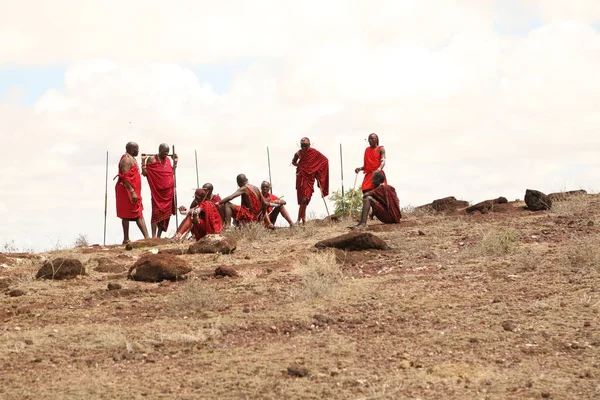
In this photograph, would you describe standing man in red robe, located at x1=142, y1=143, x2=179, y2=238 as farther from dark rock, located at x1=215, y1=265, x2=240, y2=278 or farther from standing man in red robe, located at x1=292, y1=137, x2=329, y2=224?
dark rock, located at x1=215, y1=265, x2=240, y2=278

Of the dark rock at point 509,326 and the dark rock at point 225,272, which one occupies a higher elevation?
the dark rock at point 225,272

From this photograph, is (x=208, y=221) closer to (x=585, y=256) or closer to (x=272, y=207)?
(x=272, y=207)

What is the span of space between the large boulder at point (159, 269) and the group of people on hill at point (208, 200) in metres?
3.99

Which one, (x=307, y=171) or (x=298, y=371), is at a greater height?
(x=307, y=171)

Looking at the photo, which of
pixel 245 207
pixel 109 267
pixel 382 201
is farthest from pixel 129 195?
pixel 382 201

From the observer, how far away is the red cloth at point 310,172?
1877cm

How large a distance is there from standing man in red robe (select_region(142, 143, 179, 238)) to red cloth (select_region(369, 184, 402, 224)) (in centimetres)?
398

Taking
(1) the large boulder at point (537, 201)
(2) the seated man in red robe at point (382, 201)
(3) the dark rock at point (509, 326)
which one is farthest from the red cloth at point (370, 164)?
(3) the dark rock at point (509, 326)

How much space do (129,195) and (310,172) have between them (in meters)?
4.10

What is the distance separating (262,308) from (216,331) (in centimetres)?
113

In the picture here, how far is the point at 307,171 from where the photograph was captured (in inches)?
738

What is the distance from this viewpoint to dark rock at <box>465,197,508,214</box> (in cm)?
1875

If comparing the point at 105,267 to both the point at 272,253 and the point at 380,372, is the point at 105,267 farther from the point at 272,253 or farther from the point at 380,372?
the point at 380,372

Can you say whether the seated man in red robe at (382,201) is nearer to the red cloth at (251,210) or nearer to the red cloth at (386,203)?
the red cloth at (386,203)
